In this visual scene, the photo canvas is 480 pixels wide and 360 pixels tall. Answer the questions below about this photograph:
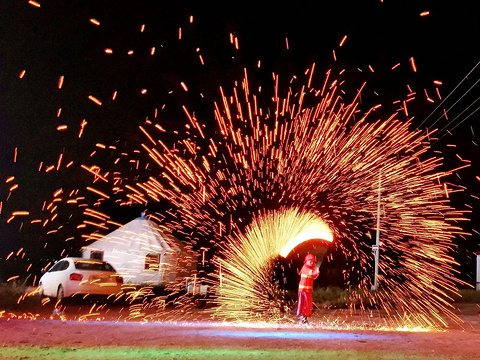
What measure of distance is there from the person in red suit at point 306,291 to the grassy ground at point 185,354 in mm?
5377

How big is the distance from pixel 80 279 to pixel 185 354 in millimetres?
11201

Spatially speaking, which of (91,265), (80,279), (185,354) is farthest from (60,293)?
(185,354)

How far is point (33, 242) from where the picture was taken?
1940 inches

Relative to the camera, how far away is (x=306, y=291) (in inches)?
576

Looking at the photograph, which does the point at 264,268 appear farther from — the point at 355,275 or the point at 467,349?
the point at 355,275

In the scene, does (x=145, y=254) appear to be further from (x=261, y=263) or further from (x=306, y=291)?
(x=306, y=291)

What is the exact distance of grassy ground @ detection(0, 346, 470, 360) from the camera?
8.20 m

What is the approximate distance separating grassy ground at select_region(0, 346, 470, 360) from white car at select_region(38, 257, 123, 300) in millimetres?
10351

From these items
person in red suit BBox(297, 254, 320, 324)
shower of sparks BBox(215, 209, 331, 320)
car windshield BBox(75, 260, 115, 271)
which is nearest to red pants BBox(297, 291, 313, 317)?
person in red suit BBox(297, 254, 320, 324)

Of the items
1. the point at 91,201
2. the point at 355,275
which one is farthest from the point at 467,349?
the point at 91,201

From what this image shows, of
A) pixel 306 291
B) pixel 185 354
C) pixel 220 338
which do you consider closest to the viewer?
pixel 185 354

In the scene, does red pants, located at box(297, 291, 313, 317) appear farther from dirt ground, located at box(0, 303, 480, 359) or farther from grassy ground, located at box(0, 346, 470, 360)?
grassy ground, located at box(0, 346, 470, 360)

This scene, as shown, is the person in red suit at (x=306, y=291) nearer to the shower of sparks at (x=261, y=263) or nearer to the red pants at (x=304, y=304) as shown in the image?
the red pants at (x=304, y=304)

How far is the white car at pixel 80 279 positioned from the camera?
1886 centimetres
